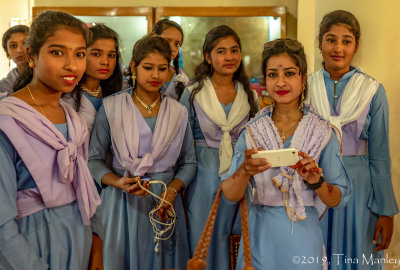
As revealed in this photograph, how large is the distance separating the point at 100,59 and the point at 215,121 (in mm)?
776

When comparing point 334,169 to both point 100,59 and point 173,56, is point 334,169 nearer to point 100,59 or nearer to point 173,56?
point 100,59

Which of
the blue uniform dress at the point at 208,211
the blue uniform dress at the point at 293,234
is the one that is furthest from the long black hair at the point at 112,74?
the blue uniform dress at the point at 293,234

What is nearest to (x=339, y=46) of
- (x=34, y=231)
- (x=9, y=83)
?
(x=34, y=231)

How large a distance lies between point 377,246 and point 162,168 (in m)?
1.26

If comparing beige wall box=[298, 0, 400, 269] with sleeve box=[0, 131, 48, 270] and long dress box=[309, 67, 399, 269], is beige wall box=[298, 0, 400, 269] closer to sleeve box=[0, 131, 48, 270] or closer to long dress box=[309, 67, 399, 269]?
long dress box=[309, 67, 399, 269]

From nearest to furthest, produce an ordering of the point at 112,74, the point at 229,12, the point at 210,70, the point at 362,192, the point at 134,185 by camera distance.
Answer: the point at 134,185 < the point at 362,192 < the point at 112,74 < the point at 210,70 < the point at 229,12

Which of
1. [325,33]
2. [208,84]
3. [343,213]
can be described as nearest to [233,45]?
[208,84]

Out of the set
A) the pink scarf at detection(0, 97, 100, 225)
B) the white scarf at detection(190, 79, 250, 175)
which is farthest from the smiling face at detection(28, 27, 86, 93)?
the white scarf at detection(190, 79, 250, 175)

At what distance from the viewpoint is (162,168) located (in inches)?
98.5

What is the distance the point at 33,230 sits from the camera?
5.11 ft

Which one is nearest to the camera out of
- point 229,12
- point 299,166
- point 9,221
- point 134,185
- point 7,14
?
point 9,221

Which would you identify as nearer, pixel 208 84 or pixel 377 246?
pixel 377 246

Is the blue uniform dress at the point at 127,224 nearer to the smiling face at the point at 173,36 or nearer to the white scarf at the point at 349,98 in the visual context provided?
the white scarf at the point at 349,98

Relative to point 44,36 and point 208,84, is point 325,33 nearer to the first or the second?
point 208,84
